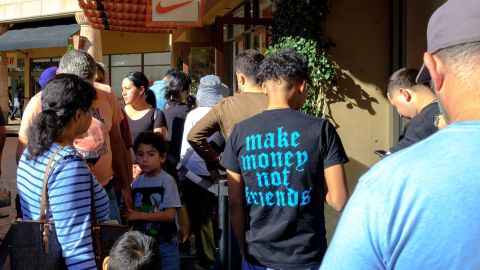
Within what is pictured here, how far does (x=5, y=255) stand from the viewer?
18.5ft

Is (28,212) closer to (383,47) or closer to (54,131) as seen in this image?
(54,131)

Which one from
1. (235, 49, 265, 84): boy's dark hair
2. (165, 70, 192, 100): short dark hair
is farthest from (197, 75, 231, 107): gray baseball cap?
(235, 49, 265, 84): boy's dark hair

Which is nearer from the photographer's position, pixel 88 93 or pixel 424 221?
pixel 424 221

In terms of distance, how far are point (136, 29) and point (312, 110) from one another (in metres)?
10.6

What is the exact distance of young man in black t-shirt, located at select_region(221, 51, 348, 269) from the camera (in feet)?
9.03

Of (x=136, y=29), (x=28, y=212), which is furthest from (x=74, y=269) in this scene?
(x=136, y=29)

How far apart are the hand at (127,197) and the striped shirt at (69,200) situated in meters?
1.43

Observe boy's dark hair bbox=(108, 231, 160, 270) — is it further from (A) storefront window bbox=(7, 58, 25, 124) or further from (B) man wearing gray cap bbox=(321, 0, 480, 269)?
(A) storefront window bbox=(7, 58, 25, 124)

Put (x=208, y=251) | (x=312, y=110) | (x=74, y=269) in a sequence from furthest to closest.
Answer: (x=312, y=110)
(x=208, y=251)
(x=74, y=269)

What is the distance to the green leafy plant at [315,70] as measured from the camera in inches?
253

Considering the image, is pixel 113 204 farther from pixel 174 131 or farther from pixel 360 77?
pixel 360 77

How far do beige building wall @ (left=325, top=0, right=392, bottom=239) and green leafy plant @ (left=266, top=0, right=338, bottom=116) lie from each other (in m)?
0.12

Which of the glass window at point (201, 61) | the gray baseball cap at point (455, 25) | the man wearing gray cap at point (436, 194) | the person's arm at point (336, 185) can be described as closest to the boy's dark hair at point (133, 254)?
the person's arm at point (336, 185)

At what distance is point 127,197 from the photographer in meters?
4.05
